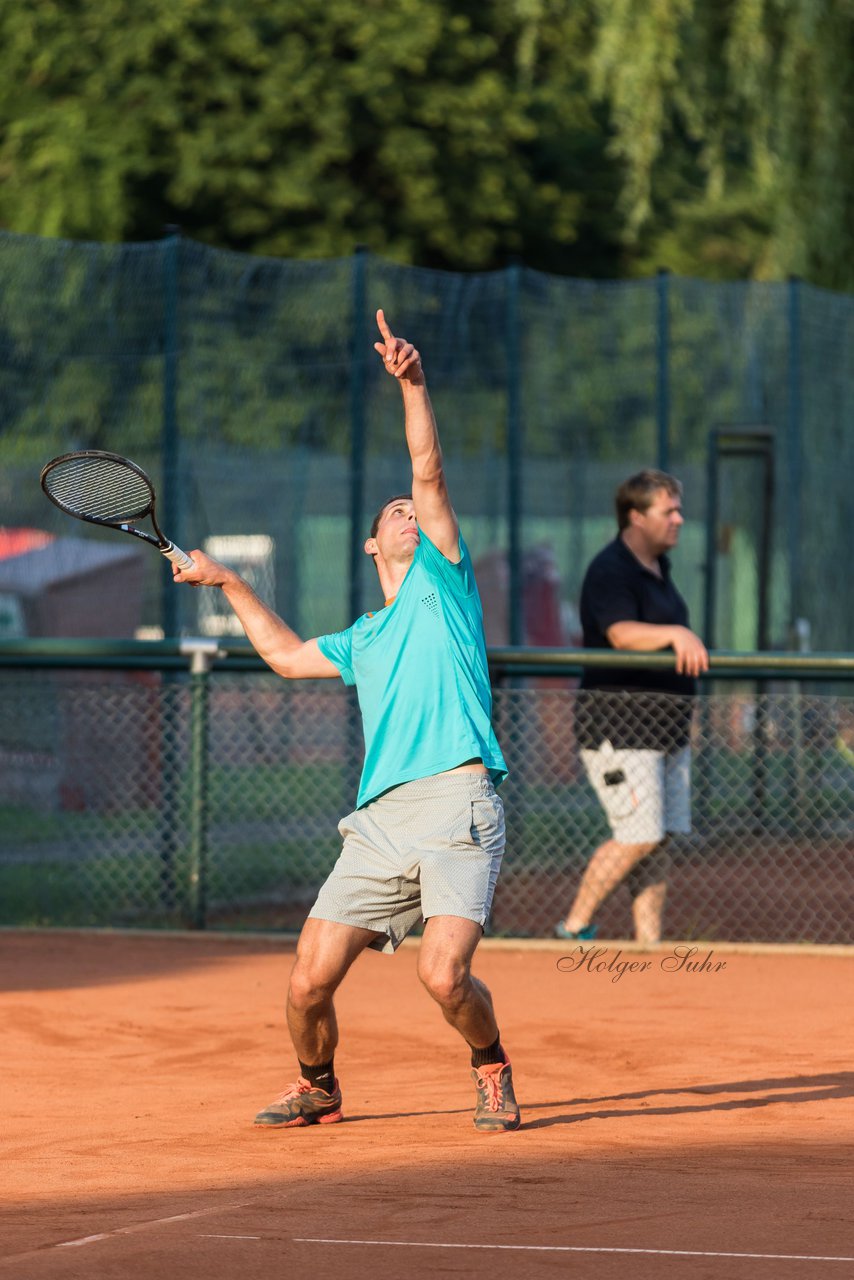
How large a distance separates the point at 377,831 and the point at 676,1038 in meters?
2.10

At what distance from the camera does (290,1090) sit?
20.6 ft

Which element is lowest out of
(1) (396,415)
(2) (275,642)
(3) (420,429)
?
(2) (275,642)

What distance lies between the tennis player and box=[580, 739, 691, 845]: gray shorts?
2889 millimetres

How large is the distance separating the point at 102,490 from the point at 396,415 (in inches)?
256

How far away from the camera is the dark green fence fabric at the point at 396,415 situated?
446 inches

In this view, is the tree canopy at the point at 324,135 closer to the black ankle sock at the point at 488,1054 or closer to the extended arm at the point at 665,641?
the extended arm at the point at 665,641

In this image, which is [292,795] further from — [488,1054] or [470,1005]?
[470,1005]

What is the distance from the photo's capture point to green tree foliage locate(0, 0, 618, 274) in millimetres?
25516

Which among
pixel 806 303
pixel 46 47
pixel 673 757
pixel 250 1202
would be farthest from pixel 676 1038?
pixel 46 47

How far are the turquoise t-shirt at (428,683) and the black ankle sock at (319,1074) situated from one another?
2.59 ft

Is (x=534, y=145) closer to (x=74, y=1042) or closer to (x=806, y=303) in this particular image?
(x=806, y=303)

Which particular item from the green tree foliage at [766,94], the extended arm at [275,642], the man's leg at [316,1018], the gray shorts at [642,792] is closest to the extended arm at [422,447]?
the extended arm at [275,642]

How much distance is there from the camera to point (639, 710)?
30.6 ft
